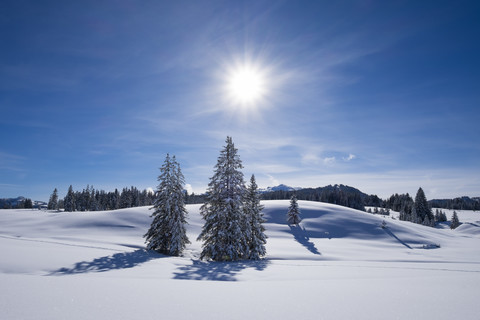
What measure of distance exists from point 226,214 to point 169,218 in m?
6.50

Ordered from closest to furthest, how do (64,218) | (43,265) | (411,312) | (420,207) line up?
(411,312) → (43,265) → (64,218) → (420,207)

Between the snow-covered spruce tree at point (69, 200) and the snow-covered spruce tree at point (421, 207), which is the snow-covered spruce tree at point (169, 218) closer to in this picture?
the snow-covered spruce tree at point (69, 200)

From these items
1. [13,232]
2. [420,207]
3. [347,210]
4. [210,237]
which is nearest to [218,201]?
[210,237]

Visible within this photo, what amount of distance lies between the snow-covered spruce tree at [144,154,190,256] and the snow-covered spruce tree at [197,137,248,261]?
2.82 meters

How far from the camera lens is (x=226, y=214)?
2203 centimetres

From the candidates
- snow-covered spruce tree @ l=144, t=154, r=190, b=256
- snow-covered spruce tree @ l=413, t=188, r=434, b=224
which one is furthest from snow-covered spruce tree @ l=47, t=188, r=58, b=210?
snow-covered spruce tree @ l=413, t=188, r=434, b=224

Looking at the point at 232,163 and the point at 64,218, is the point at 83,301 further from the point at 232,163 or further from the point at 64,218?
the point at 64,218

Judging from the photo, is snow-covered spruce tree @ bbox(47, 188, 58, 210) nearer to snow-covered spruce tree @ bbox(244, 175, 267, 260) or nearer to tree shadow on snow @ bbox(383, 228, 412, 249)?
snow-covered spruce tree @ bbox(244, 175, 267, 260)

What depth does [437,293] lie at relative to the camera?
711 centimetres

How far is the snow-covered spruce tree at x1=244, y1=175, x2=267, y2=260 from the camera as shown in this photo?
23.0 m

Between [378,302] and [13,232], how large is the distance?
42.8 metres

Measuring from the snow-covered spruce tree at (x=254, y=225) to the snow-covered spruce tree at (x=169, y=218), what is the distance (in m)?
7.07

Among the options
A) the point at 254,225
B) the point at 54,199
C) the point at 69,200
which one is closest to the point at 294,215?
the point at 254,225

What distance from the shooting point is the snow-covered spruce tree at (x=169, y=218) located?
23.5 meters
